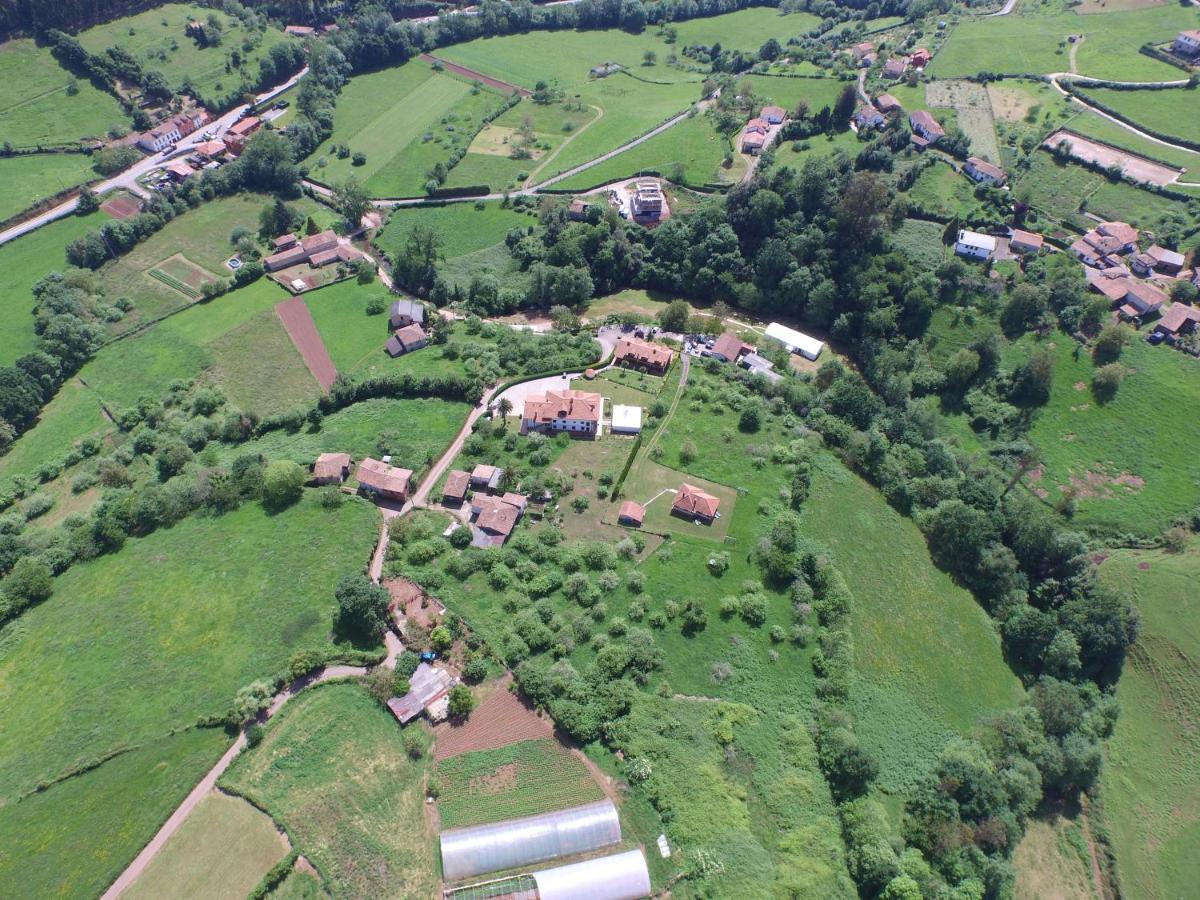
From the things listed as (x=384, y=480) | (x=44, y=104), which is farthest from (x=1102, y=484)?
(x=44, y=104)

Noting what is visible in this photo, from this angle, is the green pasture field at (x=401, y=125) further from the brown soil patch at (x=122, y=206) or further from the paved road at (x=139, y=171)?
the brown soil patch at (x=122, y=206)

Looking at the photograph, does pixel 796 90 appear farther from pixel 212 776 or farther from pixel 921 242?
pixel 212 776

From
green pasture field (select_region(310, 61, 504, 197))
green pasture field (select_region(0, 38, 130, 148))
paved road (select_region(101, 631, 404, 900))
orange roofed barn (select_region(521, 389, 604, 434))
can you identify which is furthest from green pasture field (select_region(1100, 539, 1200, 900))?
green pasture field (select_region(0, 38, 130, 148))

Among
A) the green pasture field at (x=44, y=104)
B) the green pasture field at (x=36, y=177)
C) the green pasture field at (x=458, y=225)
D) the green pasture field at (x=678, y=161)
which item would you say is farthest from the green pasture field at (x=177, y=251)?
the green pasture field at (x=678, y=161)

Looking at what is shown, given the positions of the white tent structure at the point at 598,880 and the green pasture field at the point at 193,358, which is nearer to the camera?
the white tent structure at the point at 598,880

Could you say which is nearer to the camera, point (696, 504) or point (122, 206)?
point (696, 504)

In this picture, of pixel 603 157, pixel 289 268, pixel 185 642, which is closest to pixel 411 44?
pixel 603 157
